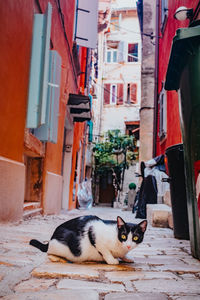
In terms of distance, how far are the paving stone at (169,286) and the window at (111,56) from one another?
78.3 ft

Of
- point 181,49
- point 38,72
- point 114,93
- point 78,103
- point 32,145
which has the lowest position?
point 32,145

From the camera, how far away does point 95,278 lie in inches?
74.4

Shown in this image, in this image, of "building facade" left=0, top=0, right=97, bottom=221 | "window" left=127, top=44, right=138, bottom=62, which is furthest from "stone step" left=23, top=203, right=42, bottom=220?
"window" left=127, top=44, right=138, bottom=62

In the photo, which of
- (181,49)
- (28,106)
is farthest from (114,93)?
(181,49)

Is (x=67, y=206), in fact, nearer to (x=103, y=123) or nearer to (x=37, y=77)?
(x=37, y=77)

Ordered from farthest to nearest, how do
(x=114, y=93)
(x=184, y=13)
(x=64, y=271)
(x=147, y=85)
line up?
(x=114, y=93)
(x=147, y=85)
(x=184, y=13)
(x=64, y=271)

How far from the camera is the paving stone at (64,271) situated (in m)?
1.90

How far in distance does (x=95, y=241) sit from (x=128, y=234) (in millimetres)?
227

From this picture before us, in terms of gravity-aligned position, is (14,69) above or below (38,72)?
below

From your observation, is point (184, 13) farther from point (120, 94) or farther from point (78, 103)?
point (120, 94)

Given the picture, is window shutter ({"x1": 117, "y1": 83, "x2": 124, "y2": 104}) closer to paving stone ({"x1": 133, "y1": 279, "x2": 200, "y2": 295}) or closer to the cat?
the cat

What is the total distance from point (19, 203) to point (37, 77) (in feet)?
6.04

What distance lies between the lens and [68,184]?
11.2 meters

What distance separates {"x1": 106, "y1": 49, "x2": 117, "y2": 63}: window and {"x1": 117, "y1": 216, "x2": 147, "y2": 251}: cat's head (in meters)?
23.4
